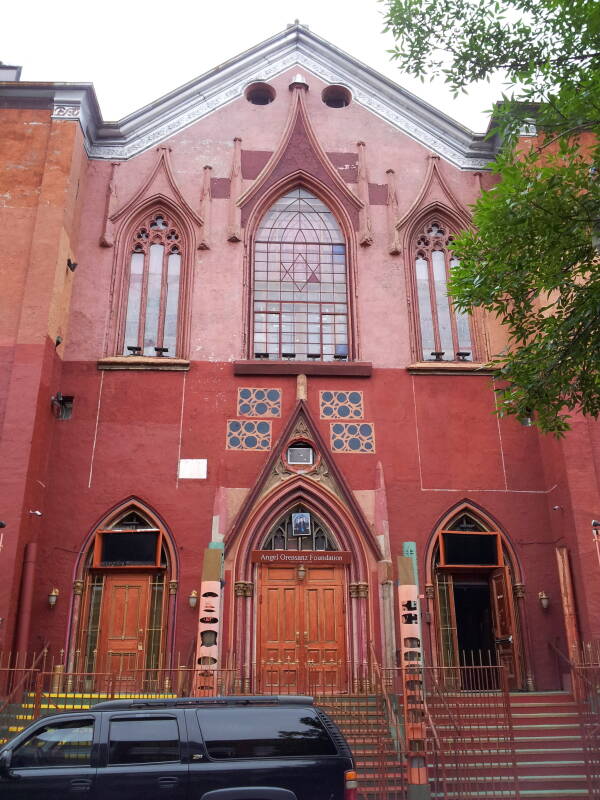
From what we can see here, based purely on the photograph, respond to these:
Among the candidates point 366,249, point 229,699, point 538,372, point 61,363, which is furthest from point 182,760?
point 366,249

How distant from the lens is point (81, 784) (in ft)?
23.1

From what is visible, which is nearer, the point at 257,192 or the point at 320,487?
the point at 320,487

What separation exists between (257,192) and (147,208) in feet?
8.95

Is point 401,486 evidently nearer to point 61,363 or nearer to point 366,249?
point 366,249

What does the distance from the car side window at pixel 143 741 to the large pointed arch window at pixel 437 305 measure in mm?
12043

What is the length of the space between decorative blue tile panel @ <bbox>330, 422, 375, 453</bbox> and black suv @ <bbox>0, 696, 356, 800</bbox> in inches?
369

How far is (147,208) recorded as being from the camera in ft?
63.4

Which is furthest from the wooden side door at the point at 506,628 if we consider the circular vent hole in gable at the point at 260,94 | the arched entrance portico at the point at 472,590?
the circular vent hole in gable at the point at 260,94

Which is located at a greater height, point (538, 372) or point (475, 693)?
point (538, 372)

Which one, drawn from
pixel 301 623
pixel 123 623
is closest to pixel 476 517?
pixel 301 623

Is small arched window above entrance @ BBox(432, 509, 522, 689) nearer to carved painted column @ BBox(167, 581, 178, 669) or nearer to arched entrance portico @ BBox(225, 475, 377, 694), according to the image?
arched entrance portico @ BBox(225, 475, 377, 694)

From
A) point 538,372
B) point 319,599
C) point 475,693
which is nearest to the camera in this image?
point 538,372

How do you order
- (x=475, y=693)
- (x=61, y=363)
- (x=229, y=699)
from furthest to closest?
(x=61, y=363), (x=475, y=693), (x=229, y=699)

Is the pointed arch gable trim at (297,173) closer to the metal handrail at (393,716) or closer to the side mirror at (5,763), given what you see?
the metal handrail at (393,716)
